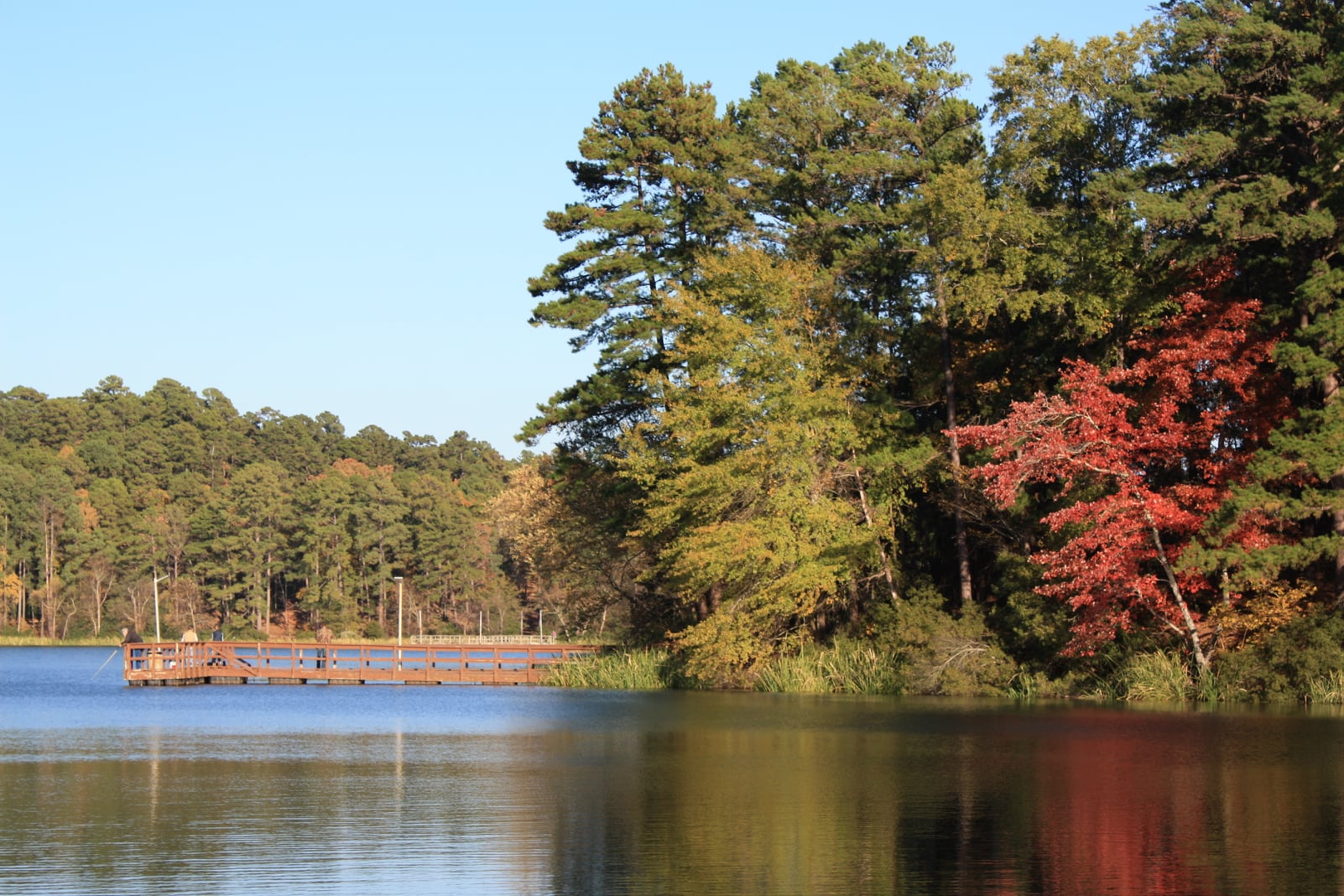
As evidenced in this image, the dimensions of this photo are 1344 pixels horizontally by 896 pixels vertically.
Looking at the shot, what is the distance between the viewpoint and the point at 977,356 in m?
40.1

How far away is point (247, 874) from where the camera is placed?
12547 millimetres

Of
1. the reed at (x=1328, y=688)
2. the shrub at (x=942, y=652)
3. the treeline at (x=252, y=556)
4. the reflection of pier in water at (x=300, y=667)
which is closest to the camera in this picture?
the reed at (x=1328, y=688)

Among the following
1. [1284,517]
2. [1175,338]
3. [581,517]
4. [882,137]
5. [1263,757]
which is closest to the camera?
[1263,757]

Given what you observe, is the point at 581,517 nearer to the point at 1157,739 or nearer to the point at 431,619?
the point at 1157,739

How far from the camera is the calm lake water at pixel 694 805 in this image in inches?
485

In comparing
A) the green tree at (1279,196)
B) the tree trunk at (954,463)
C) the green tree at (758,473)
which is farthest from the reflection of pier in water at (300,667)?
the green tree at (1279,196)

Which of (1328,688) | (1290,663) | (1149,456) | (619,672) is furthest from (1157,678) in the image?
(619,672)

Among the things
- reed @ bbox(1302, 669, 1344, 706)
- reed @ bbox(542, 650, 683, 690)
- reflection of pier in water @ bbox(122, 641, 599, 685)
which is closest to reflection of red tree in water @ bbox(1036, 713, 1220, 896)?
reed @ bbox(1302, 669, 1344, 706)

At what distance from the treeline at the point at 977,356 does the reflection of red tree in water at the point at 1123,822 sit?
11.3 metres

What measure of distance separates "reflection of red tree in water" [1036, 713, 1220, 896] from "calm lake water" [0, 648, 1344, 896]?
55mm

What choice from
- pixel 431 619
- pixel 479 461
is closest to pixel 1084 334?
pixel 431 619

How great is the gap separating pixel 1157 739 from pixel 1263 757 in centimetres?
290

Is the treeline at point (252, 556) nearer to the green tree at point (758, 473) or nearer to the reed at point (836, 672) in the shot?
the green tree at point (758, 473)

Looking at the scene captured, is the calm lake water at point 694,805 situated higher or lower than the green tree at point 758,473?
lower
